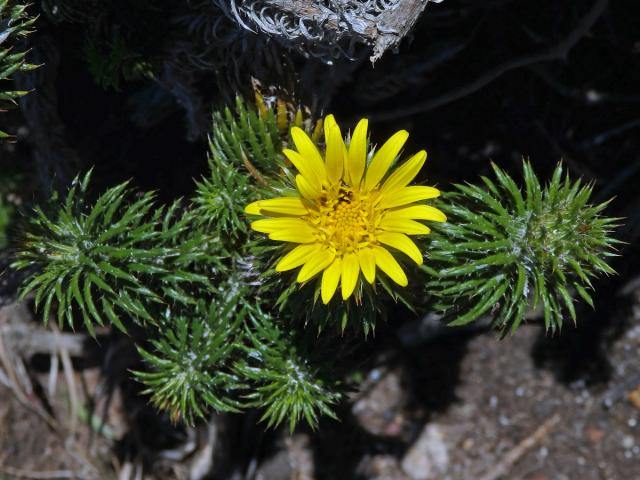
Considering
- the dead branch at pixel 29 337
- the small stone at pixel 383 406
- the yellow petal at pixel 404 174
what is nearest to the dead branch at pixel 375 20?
the yellow petal at pixel 404 174

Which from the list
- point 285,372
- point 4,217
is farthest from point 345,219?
point 4,217

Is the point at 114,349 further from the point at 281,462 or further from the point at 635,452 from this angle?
the point at 635,452

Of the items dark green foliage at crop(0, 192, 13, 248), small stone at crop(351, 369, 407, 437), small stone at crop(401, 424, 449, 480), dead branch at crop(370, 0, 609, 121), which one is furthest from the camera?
small stone at crop(351, 369, 407, 437)

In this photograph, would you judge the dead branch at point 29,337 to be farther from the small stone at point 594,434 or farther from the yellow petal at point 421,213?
the small stone at point 594,434

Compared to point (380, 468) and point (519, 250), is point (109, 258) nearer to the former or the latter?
point (519, 250)

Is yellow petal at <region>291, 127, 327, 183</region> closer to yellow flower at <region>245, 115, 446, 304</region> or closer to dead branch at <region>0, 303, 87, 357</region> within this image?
Result: yellow flower at <region>245, 115, 446, 304</region>

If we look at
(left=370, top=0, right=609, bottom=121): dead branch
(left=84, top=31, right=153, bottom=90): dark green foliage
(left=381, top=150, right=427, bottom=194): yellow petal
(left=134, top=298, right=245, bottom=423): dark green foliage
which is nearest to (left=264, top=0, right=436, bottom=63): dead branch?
(left=381, top=150, right=427, bottom=194): yellow petal

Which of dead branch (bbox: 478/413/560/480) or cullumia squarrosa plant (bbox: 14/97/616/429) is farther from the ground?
cullumia squarrosa plant (bbox: 14/97/616/429)
